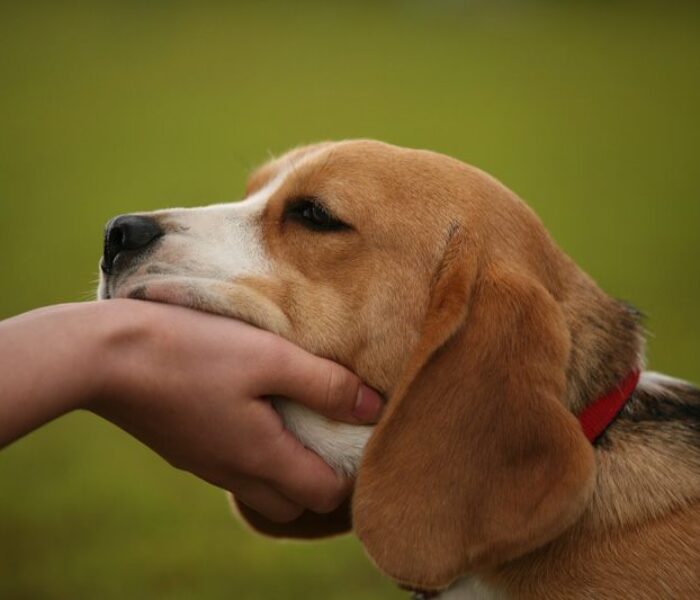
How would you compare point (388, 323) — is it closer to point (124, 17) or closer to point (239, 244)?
point (239, 244)

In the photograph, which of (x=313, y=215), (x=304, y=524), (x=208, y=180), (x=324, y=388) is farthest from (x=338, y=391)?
(x=208, y=180)

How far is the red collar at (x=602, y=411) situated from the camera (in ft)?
9.51

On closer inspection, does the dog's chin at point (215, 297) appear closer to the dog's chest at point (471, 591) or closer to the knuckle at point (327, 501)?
the knuckle at point (327, 501)

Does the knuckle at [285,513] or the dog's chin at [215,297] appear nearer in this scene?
the dog's chin at [215,297]

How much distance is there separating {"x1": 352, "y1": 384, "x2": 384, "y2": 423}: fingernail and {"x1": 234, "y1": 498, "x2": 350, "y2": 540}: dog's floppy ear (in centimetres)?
52

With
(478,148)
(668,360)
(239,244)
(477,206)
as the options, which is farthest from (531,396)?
(478,148)

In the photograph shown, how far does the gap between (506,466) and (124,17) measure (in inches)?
797

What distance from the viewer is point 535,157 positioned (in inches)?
587

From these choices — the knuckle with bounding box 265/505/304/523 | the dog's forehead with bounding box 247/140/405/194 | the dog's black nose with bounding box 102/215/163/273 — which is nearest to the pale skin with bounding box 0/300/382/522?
the knuckle with bounding box 265/505/304/523

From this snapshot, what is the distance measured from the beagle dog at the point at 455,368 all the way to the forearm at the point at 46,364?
0.25 meters

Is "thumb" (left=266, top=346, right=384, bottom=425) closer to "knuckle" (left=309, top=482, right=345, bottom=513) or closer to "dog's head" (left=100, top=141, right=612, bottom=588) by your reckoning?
"dog's head" (left=100, top=141, right=612, bottom=588)

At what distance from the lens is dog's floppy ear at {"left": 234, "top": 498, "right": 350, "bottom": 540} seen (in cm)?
336

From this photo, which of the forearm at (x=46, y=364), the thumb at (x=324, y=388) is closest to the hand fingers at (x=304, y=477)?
the thumb at (x=324, y=388)

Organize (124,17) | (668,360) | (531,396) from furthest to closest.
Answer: (124,17) → (668,360) → (531,396)
